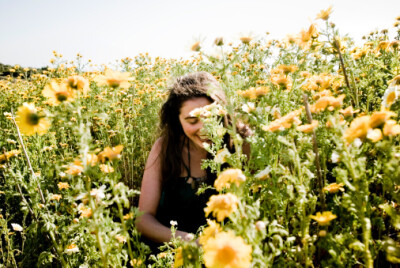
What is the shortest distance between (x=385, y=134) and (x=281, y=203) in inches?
20.1

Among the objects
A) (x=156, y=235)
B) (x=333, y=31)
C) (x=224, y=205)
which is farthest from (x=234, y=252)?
(x=156, y=235)

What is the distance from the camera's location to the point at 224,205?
0.86m

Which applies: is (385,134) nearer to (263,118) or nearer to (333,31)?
(263,118)

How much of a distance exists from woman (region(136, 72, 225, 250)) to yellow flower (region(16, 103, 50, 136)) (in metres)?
1.37

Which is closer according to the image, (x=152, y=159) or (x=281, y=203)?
(x=281, y=203)

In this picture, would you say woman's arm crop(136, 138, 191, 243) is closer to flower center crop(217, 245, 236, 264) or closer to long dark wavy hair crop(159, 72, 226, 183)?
long dark wavy hair crop(159, 72, 226, 183)

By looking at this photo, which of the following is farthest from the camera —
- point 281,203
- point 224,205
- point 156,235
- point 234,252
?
point 156,235

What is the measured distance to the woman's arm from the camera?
7.28 feet

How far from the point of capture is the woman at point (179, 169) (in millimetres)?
2414

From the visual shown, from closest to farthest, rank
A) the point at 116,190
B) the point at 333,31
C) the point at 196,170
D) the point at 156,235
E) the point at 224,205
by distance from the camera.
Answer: the point at 224,205
the point at 116,190
the point at 333,31
the point at 156,235
the point at 196,170

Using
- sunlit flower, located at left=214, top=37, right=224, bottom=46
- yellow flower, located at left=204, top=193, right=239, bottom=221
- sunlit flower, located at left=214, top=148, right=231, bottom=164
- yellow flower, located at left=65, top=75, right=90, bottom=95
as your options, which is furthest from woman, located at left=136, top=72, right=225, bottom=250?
yellow flower, located at left=204, top=193, right=239, bottom=221

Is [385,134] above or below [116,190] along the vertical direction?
above

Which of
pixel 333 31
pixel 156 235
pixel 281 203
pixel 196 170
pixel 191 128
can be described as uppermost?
pixel 333 31

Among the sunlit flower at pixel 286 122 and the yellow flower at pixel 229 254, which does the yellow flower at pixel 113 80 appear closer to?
the sunlit flower at pixel 286 122
